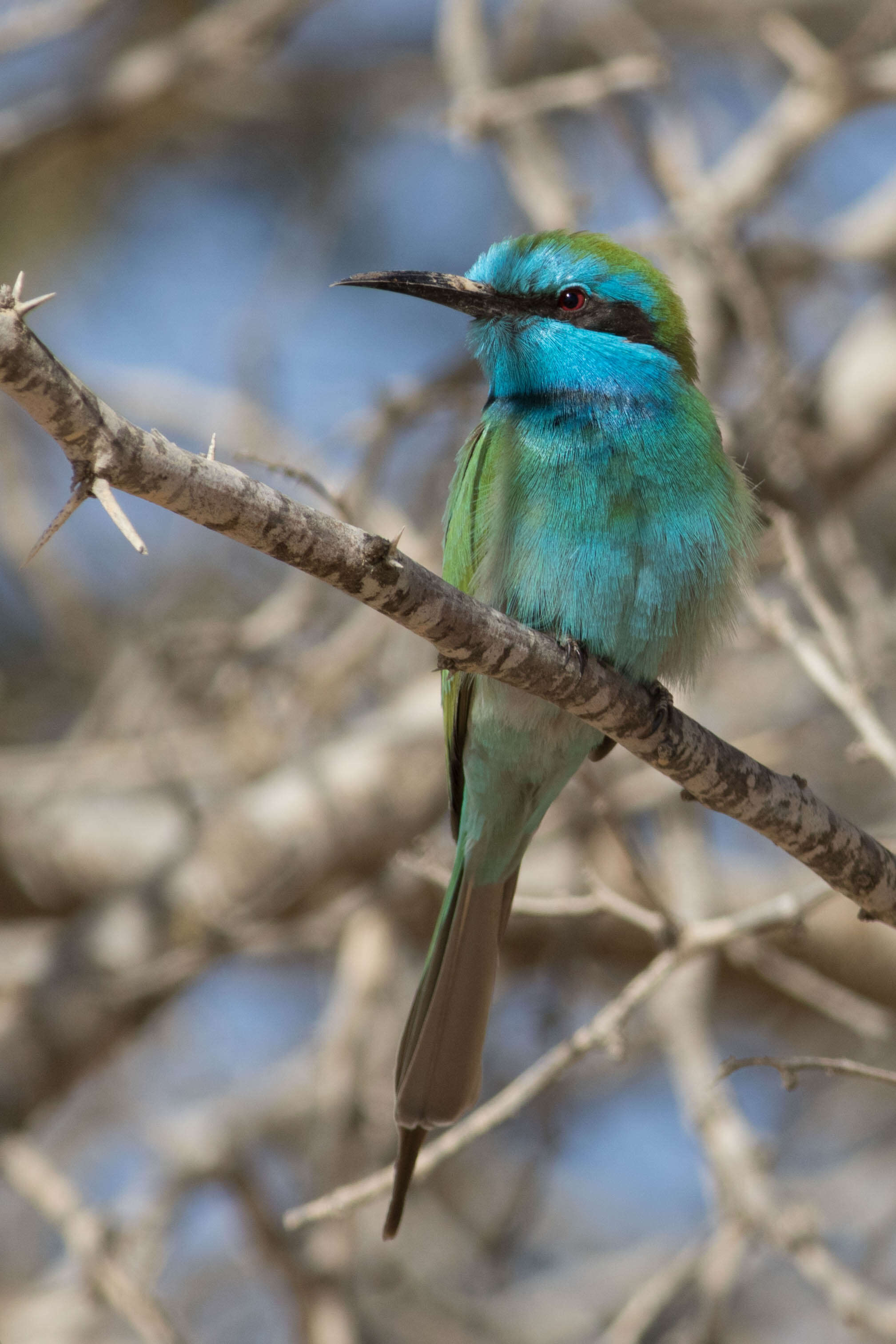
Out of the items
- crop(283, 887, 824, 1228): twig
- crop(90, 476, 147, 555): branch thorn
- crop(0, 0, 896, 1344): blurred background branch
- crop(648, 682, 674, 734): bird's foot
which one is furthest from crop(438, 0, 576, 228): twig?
crop(90, 476, 147, 555): branch thorn

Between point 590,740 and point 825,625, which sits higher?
point 825,625

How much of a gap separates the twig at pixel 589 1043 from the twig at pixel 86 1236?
0.60 metres

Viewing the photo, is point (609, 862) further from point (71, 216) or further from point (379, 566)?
point (71, 216)

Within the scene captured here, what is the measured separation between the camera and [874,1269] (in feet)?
13.7

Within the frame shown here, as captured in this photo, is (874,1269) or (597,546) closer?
(597,546)

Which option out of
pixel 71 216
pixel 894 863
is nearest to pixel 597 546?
pixel 894 863

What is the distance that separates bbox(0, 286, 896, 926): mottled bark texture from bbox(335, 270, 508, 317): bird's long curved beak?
94 centimetres

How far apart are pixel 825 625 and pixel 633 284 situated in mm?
1049

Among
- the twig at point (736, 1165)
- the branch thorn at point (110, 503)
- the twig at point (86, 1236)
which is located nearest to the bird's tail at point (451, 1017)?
the twig at point (736, 1165)

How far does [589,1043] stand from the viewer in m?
2.42

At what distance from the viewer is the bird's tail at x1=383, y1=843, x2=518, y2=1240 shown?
2600 mm

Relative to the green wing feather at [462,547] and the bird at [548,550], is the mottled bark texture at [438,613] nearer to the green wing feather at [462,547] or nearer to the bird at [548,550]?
the bird at [548,550]

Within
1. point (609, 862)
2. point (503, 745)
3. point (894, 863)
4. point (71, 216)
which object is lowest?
point (894, 863)

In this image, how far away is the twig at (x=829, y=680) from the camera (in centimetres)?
255
